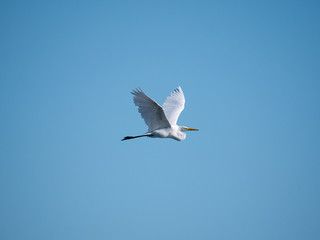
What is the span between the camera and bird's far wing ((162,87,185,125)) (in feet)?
60.4

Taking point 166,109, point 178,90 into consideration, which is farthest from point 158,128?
point 178,90

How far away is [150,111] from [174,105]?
17.8 feet

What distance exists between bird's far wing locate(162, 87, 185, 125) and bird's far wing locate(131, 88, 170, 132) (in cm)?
→ 303

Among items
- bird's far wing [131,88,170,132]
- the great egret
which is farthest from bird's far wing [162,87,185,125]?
bird's far wing [131,88,170,132]

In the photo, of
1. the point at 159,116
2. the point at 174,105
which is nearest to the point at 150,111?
the point at 159,116

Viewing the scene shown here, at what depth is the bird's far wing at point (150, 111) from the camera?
1329 centimetres

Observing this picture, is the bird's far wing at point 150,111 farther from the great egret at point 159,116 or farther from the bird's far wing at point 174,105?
the bird's far wing at point 174,105

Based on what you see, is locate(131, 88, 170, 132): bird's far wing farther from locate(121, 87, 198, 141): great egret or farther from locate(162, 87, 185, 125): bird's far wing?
locate(162, 87, 185, 125): bird's far wing

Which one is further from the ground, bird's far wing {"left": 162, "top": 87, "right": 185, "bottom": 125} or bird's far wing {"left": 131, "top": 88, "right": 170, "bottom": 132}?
bird's far wing {"left": 162, "top": 87, "right": 185, "bottom": 125}

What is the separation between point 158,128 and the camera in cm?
1533

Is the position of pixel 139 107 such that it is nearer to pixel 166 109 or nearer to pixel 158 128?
pixel 158 128

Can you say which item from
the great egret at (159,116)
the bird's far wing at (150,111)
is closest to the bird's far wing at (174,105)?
the great egret at (159,116)

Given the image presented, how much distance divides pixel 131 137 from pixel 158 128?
1.28m

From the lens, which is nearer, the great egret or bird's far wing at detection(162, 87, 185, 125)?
the great egret
